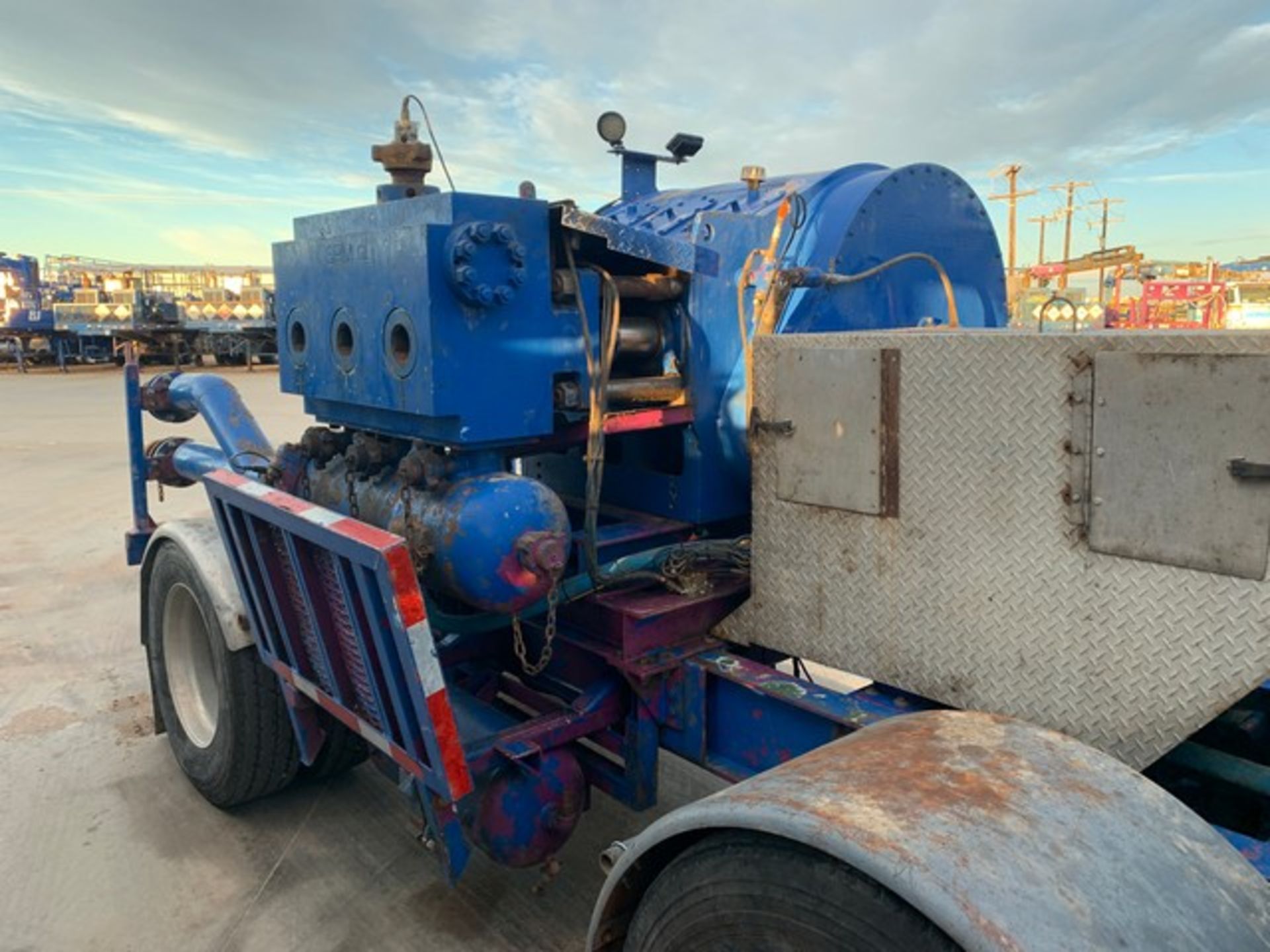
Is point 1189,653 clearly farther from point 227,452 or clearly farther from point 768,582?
point 227,452

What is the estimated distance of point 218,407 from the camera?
473 cm

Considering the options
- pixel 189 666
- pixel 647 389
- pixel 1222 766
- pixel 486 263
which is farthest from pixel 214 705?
pixel 1222 766

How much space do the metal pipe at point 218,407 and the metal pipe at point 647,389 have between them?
1869 mm

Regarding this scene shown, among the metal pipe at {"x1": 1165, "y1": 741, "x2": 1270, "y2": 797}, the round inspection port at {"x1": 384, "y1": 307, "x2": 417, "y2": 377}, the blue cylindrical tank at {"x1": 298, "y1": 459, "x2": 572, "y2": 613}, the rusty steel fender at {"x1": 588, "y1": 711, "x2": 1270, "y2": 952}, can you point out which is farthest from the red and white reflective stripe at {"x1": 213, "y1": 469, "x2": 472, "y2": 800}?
the metal pipe at {"x1": 1165, "y1": 741, "x2": 1270, "y2": 797}

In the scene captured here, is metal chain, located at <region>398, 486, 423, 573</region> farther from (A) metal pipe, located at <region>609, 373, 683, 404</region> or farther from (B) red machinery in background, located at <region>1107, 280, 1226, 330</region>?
(B) red machinery in background, located at <region>1107, 280, 1226, 330</region>

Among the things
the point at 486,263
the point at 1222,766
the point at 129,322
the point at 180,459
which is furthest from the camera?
the point at 129,322

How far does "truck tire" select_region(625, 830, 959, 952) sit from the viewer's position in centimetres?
163

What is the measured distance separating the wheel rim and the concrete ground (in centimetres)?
30

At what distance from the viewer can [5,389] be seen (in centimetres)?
2255

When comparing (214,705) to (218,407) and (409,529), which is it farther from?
(409,529)

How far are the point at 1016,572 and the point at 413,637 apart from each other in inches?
55.3

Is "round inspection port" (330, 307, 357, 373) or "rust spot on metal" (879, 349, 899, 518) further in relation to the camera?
"round inspection port" (330, 307, 357, 373)

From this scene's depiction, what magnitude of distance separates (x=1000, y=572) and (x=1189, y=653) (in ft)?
1.36

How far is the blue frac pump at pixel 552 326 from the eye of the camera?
2.56 meters
